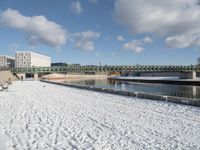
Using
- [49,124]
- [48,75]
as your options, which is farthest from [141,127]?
[48,75]

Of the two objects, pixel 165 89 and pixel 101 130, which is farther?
pixel 165 89

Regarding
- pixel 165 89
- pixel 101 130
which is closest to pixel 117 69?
pixel 165 89

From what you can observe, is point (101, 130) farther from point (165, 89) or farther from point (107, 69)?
point (107, 69)

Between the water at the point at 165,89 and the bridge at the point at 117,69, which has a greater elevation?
the bridge at the point at 117,69

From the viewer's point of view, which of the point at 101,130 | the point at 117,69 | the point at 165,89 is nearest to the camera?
the point at 101,130

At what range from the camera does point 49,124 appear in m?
12.2

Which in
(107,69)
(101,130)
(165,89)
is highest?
(107,69)

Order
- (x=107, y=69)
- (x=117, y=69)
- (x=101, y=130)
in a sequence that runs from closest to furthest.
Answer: (x=101, y=130), (x=107, y=69), (x=117, y=69)

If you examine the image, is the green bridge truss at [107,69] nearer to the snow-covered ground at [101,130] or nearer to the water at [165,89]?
the water at [165,89]

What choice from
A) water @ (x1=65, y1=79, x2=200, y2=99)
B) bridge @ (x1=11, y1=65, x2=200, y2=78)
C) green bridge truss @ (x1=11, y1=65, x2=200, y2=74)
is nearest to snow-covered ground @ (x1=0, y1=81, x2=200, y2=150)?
water @ (x1=65, y1=79, x2=200, y2=99)

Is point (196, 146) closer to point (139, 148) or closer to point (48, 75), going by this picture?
point (139, 148)

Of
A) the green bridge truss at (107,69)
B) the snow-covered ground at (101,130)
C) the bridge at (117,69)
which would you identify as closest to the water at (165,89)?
the snow-covered ground at (101,130)

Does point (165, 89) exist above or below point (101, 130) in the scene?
below

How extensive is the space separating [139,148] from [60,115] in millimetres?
7275
